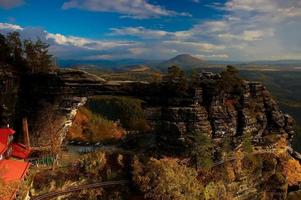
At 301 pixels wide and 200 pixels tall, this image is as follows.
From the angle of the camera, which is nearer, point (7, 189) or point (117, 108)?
point (7, 189)

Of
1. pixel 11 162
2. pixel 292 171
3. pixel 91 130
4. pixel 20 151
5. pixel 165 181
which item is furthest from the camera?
pixel 91 130

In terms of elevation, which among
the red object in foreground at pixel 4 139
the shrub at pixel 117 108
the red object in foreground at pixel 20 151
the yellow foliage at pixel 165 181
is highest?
the red object in foreground at pixel 4 139

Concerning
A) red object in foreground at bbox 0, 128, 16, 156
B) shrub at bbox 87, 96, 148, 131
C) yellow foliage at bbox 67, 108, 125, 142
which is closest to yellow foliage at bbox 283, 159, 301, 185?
yellow foliage at bbox 67, 108, 125, 142

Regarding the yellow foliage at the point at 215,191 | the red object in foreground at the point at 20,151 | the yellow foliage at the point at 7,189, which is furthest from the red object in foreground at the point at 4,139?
the yellow foliage at the point at 215,191

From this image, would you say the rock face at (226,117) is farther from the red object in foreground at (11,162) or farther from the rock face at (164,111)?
the red object in foreground at (11,162)

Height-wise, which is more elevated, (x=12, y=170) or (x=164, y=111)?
(x=164, y=111)

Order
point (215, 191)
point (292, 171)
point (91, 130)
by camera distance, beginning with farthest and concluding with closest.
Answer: point (91, 130) → point (292, 171) → point (215, 191)

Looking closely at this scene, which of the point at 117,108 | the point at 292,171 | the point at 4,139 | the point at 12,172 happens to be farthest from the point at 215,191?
the point at 117,108

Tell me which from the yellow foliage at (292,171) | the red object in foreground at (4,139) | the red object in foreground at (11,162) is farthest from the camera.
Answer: the yellow foliage at (292,171)

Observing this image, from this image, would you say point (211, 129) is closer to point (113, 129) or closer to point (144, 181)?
point (144, 181)

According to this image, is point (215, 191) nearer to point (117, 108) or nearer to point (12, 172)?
point (12, 172)
